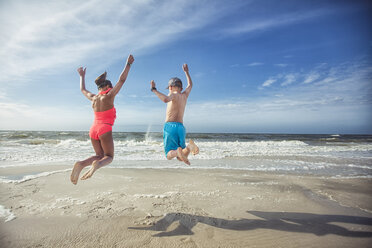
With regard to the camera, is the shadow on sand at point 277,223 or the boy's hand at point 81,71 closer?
the shadow on sand at point 277,223

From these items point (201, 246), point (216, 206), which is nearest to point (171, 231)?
point (201, 246)

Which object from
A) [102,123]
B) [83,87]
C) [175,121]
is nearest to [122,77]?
[102,123]

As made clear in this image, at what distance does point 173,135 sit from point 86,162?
1.49 m

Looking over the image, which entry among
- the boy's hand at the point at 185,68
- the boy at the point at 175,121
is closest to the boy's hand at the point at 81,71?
the boy at the point at 175,121

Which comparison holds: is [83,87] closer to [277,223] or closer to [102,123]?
[102,123]

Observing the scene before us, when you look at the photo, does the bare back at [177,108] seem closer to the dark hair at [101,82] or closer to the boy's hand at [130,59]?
the boy's hand at [130,59]

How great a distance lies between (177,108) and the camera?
141 inches

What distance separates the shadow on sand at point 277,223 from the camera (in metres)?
3.17

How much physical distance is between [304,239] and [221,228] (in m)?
1.25

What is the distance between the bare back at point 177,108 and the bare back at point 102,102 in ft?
3.38

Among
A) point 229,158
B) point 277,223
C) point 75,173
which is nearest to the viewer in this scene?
point 75,173

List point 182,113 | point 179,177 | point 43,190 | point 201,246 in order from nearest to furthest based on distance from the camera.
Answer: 1. point 201,246
2. point 182,113
3. point 43,190
4. point 179,177

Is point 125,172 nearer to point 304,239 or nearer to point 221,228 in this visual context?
point 221,228

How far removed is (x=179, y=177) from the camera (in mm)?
6195
